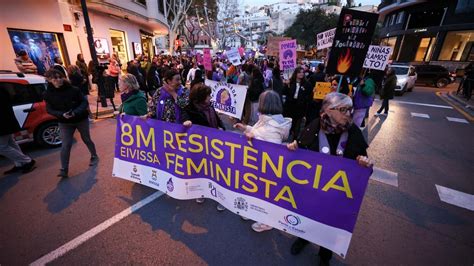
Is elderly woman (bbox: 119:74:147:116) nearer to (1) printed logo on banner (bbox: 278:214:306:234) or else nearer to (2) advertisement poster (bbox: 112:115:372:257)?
(2) advertisement poster (bbox: 112:115:372:257)

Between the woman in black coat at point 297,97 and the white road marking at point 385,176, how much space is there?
2.03 meters

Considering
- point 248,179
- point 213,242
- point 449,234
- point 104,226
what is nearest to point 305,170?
point 248,179

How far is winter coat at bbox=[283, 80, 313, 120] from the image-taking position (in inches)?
211

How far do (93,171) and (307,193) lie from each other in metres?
4.17

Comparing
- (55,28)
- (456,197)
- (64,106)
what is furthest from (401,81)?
(55,28)

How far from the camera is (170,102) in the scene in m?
3.49

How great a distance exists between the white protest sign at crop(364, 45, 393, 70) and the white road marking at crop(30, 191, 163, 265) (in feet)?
22.1

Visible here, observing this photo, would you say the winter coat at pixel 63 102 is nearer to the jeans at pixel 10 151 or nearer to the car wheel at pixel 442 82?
the jeans at pixel 10 151

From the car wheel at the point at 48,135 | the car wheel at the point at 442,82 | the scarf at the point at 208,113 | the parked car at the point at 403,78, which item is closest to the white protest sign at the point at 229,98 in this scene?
the scarf at the point at 208,113

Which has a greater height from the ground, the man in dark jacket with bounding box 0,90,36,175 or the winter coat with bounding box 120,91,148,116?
the winter coat with bounding box 120,91,148,116

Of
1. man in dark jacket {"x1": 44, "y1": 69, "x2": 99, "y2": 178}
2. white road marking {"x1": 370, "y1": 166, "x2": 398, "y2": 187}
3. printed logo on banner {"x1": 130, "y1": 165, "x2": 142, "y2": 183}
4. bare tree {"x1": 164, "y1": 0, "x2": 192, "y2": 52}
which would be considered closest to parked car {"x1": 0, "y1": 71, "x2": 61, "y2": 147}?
man in dark jacket {"x1": 44, "y1": 69, "x2": 99, "y2": 178}

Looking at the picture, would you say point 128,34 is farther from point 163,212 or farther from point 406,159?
point 406,159

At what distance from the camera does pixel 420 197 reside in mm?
3684

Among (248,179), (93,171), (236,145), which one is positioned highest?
(236,145)
